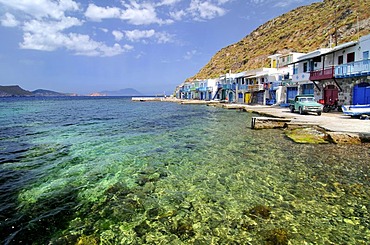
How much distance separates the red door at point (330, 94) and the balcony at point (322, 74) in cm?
162

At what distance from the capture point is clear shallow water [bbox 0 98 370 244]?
209 inches

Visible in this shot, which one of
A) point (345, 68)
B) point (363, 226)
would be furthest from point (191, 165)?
point (345, 68)

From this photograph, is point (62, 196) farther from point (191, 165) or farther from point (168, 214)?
point (191, 165)

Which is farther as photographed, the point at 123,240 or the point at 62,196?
the point at 62,196

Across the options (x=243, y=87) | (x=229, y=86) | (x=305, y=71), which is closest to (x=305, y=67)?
(x=305, y=71)

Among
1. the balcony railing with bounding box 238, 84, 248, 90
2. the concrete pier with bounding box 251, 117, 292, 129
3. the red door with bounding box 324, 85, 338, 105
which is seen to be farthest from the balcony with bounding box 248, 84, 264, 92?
the concrete pier with bounding box 251, 117, 292, 129

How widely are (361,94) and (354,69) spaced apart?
264 cm

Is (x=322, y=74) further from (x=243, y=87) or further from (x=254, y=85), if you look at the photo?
(x=243, y=87)

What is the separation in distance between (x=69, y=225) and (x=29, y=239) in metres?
0.78

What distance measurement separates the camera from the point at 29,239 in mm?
5191

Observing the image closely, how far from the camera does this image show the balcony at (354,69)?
23.7 meters

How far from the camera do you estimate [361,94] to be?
2544cm

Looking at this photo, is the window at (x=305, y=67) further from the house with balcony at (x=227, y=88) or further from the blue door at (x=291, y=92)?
the house with balcony at (x=227, y=88)

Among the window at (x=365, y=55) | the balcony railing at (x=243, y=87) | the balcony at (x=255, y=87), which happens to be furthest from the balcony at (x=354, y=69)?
the balcony railing at (x=243, y=87)
